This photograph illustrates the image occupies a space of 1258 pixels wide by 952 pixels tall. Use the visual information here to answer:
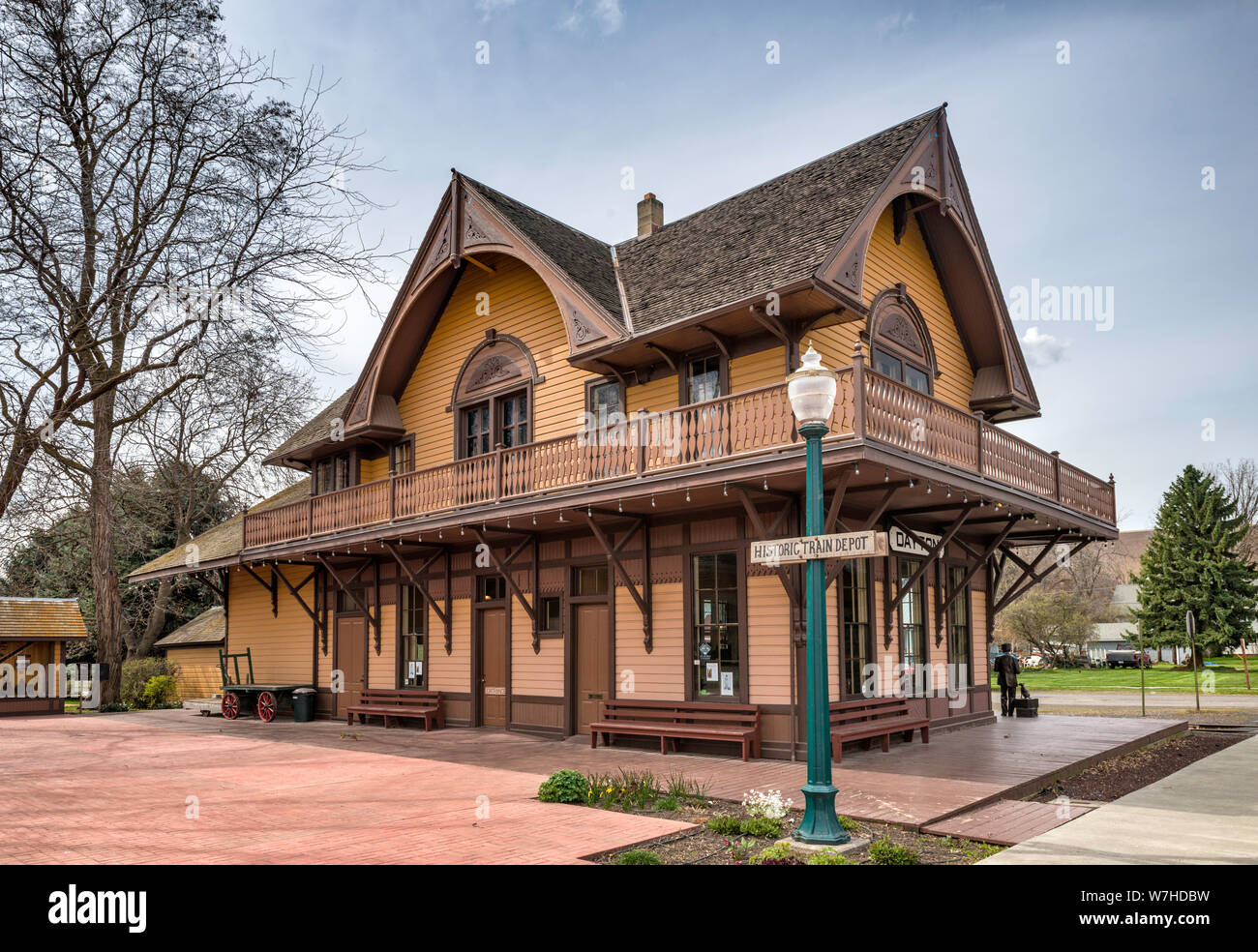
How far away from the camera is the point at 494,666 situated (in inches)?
720

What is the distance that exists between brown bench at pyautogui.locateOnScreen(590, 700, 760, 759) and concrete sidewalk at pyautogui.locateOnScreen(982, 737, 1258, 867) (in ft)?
16.2

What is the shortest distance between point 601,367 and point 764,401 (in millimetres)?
4380

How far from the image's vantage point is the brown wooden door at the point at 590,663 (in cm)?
1616

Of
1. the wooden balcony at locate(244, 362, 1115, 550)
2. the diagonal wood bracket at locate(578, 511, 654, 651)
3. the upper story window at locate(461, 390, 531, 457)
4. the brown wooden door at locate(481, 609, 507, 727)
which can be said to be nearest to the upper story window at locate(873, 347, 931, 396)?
the wooden balcony at locate(244, 362, 1115, 550)

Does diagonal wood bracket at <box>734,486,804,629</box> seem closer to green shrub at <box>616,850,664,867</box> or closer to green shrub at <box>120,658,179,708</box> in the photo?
green shrub at <box>616,850,664,867</box>

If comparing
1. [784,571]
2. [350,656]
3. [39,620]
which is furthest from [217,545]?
[784,571]

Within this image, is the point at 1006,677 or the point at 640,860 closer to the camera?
the point at 640,860

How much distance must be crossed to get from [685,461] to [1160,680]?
118ft

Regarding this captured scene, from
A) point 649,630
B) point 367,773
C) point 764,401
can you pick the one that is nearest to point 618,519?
point 649,630

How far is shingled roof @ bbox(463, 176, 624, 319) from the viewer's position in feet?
53.7

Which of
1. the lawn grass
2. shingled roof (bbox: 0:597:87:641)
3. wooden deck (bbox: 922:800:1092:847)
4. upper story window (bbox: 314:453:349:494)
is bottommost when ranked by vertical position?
the lawn grass

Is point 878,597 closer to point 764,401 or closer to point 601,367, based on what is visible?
point 764,401

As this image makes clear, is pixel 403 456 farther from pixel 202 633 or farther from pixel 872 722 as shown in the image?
pixel 202 633

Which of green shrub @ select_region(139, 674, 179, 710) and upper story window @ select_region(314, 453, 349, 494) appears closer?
upper story window @ select_region(314, 453, 349, 494)
